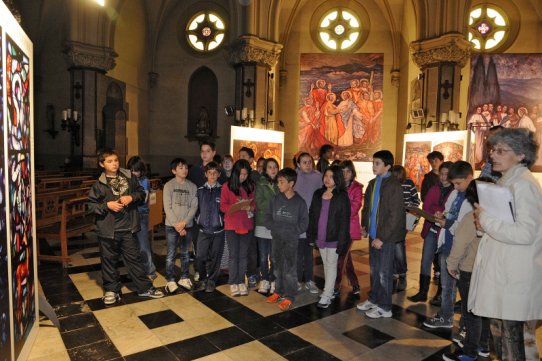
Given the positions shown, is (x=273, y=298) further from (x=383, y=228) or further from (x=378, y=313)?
(x=383, y=228)

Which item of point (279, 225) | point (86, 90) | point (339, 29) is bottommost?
point (279, 225)

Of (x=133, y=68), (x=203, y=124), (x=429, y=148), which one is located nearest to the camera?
(x=429, y=148)

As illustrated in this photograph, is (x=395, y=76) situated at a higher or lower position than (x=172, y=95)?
higher

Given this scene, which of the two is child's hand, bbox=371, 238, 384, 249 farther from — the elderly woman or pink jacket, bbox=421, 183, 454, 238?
the elderly woman

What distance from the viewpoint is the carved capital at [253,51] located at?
13125 mm

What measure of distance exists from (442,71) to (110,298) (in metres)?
12.5

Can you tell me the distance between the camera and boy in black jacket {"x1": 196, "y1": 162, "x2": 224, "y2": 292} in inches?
191

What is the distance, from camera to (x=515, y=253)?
2299 millimetres

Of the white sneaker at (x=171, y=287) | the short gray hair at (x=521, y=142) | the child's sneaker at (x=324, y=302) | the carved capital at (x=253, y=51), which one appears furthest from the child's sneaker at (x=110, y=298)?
the carved capital at (x=253, y=51)

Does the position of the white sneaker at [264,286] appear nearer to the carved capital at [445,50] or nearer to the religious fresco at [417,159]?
the religious fresco at [417,159]

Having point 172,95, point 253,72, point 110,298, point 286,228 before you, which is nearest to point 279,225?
point 286,228

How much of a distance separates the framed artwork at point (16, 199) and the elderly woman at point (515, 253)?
121 inches

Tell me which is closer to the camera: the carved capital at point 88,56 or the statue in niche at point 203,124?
the carved capital at point 88,56

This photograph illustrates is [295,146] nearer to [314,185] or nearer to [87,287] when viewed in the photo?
[314,185]
